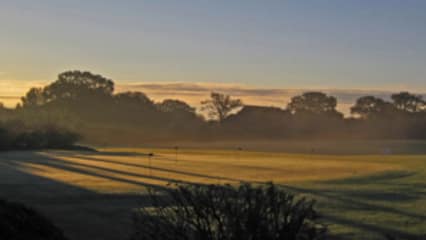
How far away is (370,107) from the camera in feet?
473

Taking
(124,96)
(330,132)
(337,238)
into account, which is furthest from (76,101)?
(337,238)

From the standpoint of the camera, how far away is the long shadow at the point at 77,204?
17.7 metres

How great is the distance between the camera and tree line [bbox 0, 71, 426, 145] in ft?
422

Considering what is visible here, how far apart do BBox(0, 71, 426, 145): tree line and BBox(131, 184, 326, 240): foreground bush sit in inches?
4418

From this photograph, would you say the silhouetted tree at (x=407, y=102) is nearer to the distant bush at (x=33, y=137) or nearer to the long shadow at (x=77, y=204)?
the distant bush at (x=33, y=137)

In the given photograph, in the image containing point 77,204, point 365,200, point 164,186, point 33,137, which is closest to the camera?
point 365,200

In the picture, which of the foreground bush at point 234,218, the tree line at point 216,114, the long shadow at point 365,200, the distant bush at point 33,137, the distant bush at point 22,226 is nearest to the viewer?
the foreground bush at point 234,218

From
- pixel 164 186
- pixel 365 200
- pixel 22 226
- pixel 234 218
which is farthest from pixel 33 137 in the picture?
pixel 234 218

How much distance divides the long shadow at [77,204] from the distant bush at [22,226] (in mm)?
6871

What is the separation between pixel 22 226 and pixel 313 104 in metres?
142

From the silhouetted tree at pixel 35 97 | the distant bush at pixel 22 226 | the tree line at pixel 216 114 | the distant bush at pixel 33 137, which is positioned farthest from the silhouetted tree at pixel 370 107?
the distant bush at pixel 22 226

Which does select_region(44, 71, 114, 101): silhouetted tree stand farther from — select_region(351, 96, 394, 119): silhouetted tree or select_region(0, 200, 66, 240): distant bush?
select_region(0, 200, 66, 240): distant bush

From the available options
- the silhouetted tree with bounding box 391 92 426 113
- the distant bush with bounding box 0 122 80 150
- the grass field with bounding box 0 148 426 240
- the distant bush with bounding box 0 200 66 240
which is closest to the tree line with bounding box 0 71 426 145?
the silhouetted tree with bounding box 391 92 426 113

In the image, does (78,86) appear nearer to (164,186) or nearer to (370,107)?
(370,107)
